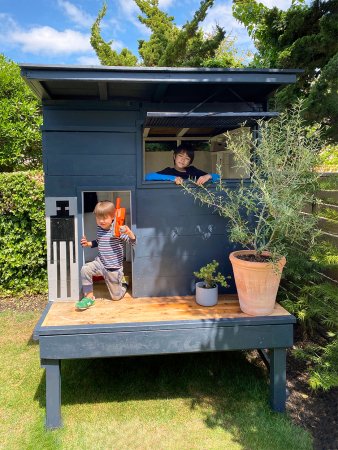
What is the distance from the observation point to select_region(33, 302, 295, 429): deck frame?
2.63m

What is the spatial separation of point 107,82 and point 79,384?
108 inches

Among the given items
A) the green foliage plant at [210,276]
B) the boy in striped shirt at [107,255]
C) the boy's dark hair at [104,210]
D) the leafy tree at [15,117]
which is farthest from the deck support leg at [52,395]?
the leafy tree at [15,117]

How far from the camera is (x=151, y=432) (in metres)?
2.64

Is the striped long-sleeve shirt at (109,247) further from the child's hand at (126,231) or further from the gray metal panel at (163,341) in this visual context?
the gray metal panel at (163,341)

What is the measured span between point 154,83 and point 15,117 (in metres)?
3.93

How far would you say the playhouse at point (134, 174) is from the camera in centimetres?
315

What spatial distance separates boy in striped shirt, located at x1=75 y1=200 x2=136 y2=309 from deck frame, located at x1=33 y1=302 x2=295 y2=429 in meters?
0.52

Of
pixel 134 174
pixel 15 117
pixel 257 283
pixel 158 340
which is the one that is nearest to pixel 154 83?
pixel 134 174

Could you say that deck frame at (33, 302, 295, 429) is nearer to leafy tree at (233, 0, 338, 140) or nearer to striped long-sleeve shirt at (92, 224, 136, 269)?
striped long-sleeve shirt at (92, 224, 136, 269)

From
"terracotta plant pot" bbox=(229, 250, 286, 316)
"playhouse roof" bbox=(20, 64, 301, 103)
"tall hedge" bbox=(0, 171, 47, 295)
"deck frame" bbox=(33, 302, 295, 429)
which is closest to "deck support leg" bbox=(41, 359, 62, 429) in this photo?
"deck frame" bbox=(33, 302, 295, 429)

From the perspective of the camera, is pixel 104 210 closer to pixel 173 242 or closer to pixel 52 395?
pixel 173 242

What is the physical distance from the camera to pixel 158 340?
2.72 meters

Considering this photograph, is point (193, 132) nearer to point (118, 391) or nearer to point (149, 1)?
point (118, 391)

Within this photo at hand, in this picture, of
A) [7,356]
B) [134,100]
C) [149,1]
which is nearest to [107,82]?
[134,100]
